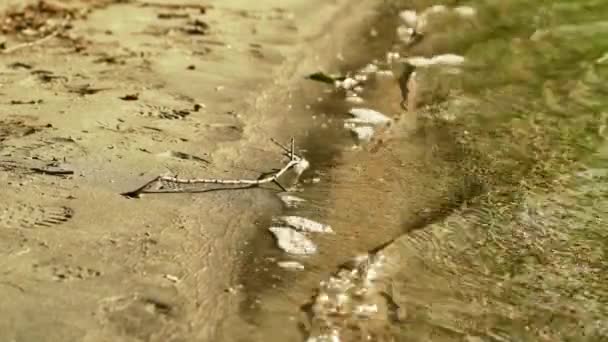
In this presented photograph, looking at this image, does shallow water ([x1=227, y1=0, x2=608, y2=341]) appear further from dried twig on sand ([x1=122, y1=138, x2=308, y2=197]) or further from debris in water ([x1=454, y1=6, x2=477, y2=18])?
debris in water ([x1=454, y1=6, x2=477, y2=18])

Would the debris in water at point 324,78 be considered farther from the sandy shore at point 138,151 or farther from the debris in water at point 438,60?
the debris in water at point 438,60

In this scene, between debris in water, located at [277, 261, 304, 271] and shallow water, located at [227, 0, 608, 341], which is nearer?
shallow water, located at [227, 0, 608, 341]

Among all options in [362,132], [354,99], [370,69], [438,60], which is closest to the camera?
[362,132]

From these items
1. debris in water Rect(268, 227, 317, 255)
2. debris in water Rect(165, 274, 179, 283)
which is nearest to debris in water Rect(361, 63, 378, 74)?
debris in water Rect(268, 227, 317, 255)

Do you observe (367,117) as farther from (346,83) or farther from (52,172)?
(52,172)

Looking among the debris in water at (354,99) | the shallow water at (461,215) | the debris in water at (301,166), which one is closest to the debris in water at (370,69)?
the shallow water at (461,215)

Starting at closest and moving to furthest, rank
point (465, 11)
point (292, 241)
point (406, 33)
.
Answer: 1. point (292, 241)
2. point (406, 33)
3. point (465, 11)

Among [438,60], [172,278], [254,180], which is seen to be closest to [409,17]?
[438,60]
